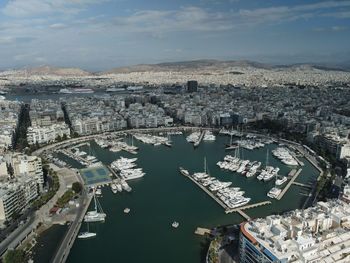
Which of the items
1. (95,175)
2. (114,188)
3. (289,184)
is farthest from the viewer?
(95,175)

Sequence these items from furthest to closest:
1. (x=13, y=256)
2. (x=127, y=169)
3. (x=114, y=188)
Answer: (x=127, y=169) → (x=114, y=188) → (x=13, y=256)

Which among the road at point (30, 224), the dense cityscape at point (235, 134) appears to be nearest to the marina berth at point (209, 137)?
the dense cityscape at point (235, 134)

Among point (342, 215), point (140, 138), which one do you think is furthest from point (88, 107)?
point (342, 215)

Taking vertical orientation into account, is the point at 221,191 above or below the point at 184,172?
above

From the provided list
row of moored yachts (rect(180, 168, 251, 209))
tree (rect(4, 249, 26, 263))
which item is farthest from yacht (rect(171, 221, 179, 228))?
tree (rect(4, 249, 26, 263))

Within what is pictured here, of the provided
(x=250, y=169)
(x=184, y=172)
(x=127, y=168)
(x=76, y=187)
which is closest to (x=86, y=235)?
(x=76, y=187)

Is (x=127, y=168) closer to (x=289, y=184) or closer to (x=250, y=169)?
(x=250, y=169)

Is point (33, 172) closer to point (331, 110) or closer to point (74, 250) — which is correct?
point (74, 250)

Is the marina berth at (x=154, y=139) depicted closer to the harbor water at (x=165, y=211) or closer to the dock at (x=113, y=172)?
the harbor water at (x=165, y=211)

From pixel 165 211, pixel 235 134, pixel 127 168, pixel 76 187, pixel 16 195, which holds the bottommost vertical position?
pixel 165 211

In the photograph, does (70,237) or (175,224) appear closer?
(70,237)
